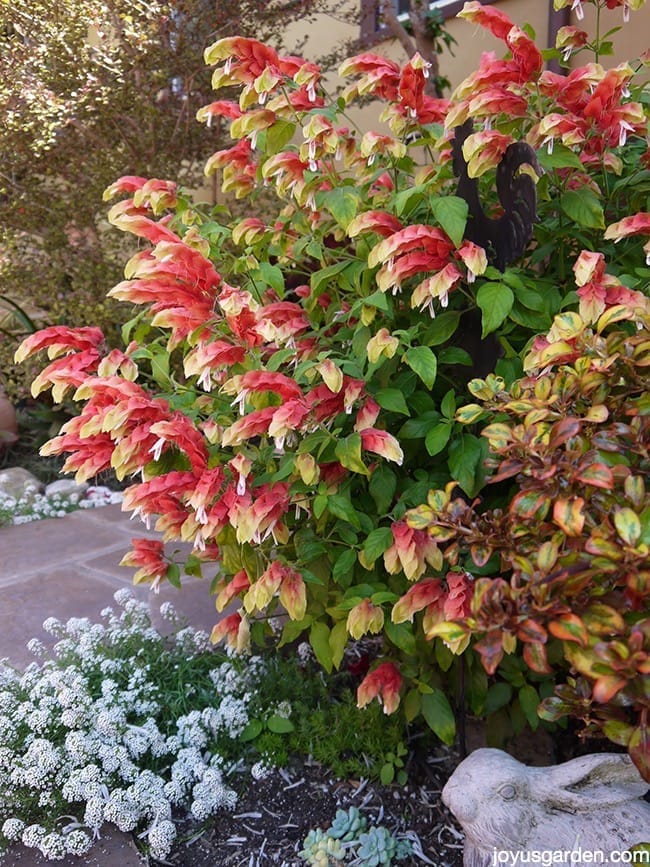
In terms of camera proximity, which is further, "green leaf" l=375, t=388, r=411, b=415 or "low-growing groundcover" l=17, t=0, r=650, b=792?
"green leaf" l=375, t=388, r=411, b=415

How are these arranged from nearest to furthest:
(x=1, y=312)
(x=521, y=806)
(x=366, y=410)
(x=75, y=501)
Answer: (x=521, y=806), (x=366, y=410), (x=75, y=501), (x=1, y=312)

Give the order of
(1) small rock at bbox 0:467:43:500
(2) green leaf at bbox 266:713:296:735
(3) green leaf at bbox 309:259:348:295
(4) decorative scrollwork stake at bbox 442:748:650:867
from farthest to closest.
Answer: (1) small rock at bbox 0:467:43:500
(2) green leaf at bbox 266:713:296:735
(3) green leaf at bbox 309:259:348:295
(4) decorative scrollwork stake at bbox 442:748:650:867

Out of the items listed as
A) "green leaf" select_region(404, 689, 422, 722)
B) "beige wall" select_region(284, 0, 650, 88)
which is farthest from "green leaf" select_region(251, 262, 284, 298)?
"beige wall" select_region(284, 0, 650, 88)

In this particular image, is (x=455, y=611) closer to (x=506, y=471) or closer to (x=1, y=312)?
(x=506, y=471)

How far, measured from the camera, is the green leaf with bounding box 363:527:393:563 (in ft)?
4.68

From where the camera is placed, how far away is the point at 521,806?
1.29 m

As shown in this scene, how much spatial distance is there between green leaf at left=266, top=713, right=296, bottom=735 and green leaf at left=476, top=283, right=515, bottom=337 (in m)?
1.11

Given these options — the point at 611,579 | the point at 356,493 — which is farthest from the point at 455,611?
the point at 356,493

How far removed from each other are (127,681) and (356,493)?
0.91 m

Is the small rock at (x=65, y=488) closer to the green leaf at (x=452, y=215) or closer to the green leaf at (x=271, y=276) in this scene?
the green leaf at (x=271, y=276)

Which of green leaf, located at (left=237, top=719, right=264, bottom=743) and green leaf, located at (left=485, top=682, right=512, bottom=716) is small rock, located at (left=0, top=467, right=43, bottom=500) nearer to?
green leaf, located at (left=237, top=719, right=264, bottom=743)

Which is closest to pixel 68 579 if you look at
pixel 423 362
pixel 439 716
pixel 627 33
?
pixel 439 716

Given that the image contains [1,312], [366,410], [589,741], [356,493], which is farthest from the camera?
[1,312]

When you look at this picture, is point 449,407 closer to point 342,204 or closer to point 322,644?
point 342,204
